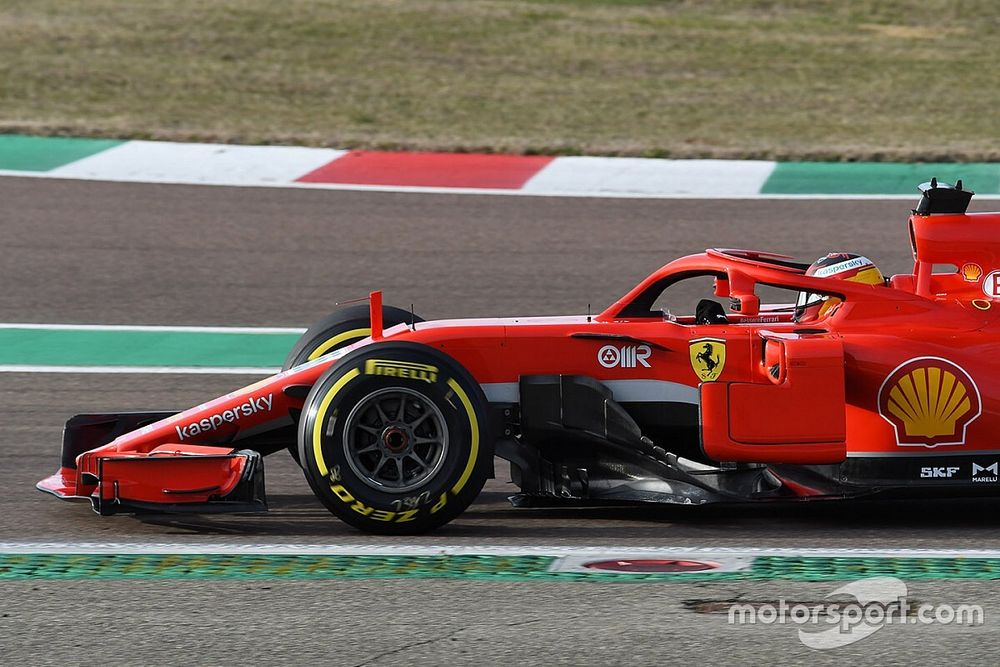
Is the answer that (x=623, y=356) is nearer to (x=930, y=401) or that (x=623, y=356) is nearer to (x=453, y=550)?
(x=453, y=550)

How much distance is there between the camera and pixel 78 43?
794 inches

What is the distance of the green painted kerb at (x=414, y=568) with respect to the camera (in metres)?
5.80

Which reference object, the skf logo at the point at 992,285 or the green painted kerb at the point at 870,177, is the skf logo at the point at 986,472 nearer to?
the skf logo at the point at 992,285

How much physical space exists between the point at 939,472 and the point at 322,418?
8.01ft

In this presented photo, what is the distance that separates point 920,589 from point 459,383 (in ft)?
6.08

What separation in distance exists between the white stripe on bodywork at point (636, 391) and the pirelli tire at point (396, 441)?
279 millimetres

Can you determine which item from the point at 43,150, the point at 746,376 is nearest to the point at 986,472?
the point at 746,376

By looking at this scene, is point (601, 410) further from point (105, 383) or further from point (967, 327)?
point (105, 383)

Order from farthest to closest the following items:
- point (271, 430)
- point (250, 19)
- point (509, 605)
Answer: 1. point (250, 19)
2. point (271, 430)
3. point (509, 605)

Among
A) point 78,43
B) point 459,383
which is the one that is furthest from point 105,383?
point 78,43

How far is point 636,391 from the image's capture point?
6531 millimetres

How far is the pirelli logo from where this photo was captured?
20.3ft

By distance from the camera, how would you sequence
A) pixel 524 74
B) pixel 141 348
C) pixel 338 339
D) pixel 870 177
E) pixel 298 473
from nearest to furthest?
pixel 338 339 → pixel 298 473 → pixel 141 348 → pixel 870 177 → pixel 524 74

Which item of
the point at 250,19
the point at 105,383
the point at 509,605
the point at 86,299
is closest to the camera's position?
the point at 509,605
